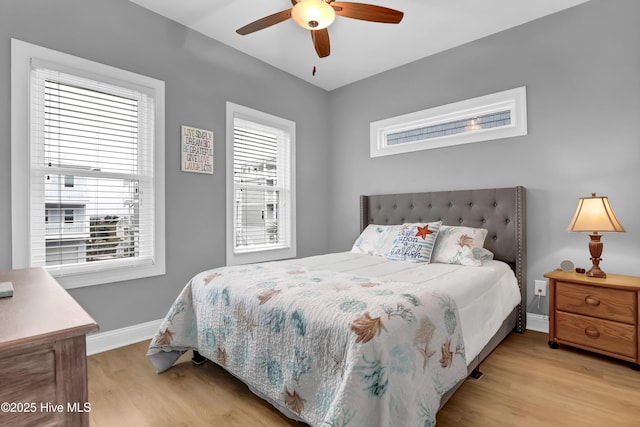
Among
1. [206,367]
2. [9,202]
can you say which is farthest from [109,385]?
[9,202]

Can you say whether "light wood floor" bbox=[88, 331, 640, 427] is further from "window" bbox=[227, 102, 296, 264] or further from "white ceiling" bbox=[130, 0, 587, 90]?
"white ceiling" bbox=[130, 0, 587, 90]

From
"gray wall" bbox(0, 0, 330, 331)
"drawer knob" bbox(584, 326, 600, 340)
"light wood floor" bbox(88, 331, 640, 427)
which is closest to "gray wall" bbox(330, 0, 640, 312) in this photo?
"drawer knob" bbox(584, 326, 600, 340)

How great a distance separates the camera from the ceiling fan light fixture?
74.6 inches

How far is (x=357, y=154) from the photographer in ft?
13.5

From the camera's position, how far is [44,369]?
664mm

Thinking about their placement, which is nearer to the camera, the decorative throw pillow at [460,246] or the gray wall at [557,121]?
the gray wall at [557,121]

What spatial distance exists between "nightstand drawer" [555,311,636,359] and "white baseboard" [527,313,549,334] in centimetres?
40

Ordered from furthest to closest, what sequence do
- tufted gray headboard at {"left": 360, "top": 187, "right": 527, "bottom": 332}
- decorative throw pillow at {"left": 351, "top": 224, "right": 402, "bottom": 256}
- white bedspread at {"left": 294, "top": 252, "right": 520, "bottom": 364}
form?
decorative throw pillow at {"left": 351, "top": 224, "right": 402, "bottom": 256}
tufted gray headboard at {"left": 360, "top": 187, "right": 527, "bottom": 332}
white bedspread at {"left": 294, "top": 252, "right": 520, "bottom": 364}

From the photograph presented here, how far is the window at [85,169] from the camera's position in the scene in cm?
213

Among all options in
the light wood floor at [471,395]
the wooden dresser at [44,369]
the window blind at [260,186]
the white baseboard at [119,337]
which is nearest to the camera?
the wooden dresser at [44,369]

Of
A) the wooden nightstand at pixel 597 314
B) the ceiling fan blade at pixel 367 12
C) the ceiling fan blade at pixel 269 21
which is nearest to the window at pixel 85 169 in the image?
the ceiling fan blade at pixel 269 21

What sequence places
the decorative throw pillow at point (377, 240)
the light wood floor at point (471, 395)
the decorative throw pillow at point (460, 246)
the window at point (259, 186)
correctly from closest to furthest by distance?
the light wood floor at point (471, 395)
the decorative throw pillow at point (460, 246)
the decorative throw pillow at point (377, 240)
the window at point (259, 186)

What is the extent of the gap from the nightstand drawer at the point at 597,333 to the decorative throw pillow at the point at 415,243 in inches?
40.7

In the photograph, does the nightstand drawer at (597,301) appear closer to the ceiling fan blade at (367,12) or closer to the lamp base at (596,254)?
the lamp base at (596,254)
